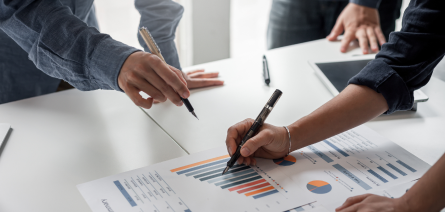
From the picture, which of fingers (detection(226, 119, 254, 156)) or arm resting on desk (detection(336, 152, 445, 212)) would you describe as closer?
arm resting on desk (detection(336, 152, 445, 212))

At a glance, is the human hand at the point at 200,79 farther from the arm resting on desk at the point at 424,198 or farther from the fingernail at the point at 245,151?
the arm resting on desk at the point at 424,198

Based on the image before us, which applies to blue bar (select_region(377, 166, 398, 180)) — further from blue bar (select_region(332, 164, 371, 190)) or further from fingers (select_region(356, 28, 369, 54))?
fingers (select_region(356, 28, 369, 54))

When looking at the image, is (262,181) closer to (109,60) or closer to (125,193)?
(125,193)

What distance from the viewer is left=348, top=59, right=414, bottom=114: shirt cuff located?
0.80m

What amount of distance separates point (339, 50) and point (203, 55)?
1285mm

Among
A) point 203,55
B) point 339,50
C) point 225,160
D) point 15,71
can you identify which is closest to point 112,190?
point 225,160

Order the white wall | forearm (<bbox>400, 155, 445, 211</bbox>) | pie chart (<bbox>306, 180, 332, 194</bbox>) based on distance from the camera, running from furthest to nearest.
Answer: the white wall
pie chart (<bbox>306, 180, 332, 194</bbox>)
forearm (<bbox>400, 155, 445, 211</bbox>)

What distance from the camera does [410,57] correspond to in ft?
2.68

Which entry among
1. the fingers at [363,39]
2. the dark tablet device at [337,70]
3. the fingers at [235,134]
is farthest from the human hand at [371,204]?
the fingers at [363,39]

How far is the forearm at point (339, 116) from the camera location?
78 centimetres

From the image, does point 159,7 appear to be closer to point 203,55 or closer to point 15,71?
point 15,71

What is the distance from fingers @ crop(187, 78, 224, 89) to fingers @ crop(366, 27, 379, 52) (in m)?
0.60

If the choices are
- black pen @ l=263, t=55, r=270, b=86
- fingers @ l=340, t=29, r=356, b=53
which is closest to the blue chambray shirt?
black pen @ l=263, t=55, r=270, b=86

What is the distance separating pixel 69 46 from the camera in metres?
0.79
